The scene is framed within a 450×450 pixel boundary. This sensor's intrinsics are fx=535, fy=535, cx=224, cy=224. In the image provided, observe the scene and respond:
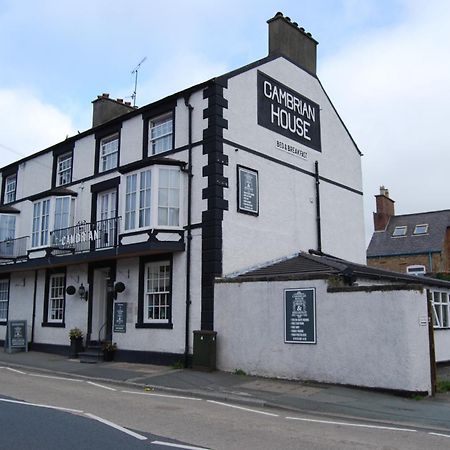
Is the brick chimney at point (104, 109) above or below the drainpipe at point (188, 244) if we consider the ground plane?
above

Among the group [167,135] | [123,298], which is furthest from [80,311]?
[167,135]

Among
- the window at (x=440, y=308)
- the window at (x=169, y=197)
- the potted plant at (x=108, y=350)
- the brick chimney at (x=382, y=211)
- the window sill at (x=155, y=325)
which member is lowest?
the potted plant at (x=108, y=350)

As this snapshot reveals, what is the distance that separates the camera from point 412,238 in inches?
1483

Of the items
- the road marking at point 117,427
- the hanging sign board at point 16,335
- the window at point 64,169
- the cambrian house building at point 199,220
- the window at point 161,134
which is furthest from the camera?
the window at point 64,169

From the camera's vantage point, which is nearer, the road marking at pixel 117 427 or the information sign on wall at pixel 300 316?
the road marking at pixel 117 427

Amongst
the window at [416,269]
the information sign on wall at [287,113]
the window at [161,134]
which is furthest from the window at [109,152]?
the window at [416,269]

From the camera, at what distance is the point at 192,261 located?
604 inches

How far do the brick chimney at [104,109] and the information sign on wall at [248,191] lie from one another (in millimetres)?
8031

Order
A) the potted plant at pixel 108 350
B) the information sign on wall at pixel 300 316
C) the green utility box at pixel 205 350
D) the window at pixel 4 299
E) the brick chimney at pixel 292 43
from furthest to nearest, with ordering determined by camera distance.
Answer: the window at pixel 4 299 < the brick chimney at pixel 292 43 < the potted plant at pixel 108 350 < the green utility box at pixel 205 350 < the information sign on wall at pixel 300 316

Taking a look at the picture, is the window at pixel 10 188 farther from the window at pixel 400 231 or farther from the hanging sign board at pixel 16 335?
the window at pixel 400 231

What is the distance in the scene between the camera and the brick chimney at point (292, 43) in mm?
19016

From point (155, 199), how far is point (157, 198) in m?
0.08

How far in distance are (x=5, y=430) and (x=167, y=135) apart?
11389mm

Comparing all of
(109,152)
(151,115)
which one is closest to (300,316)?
(151,115)
